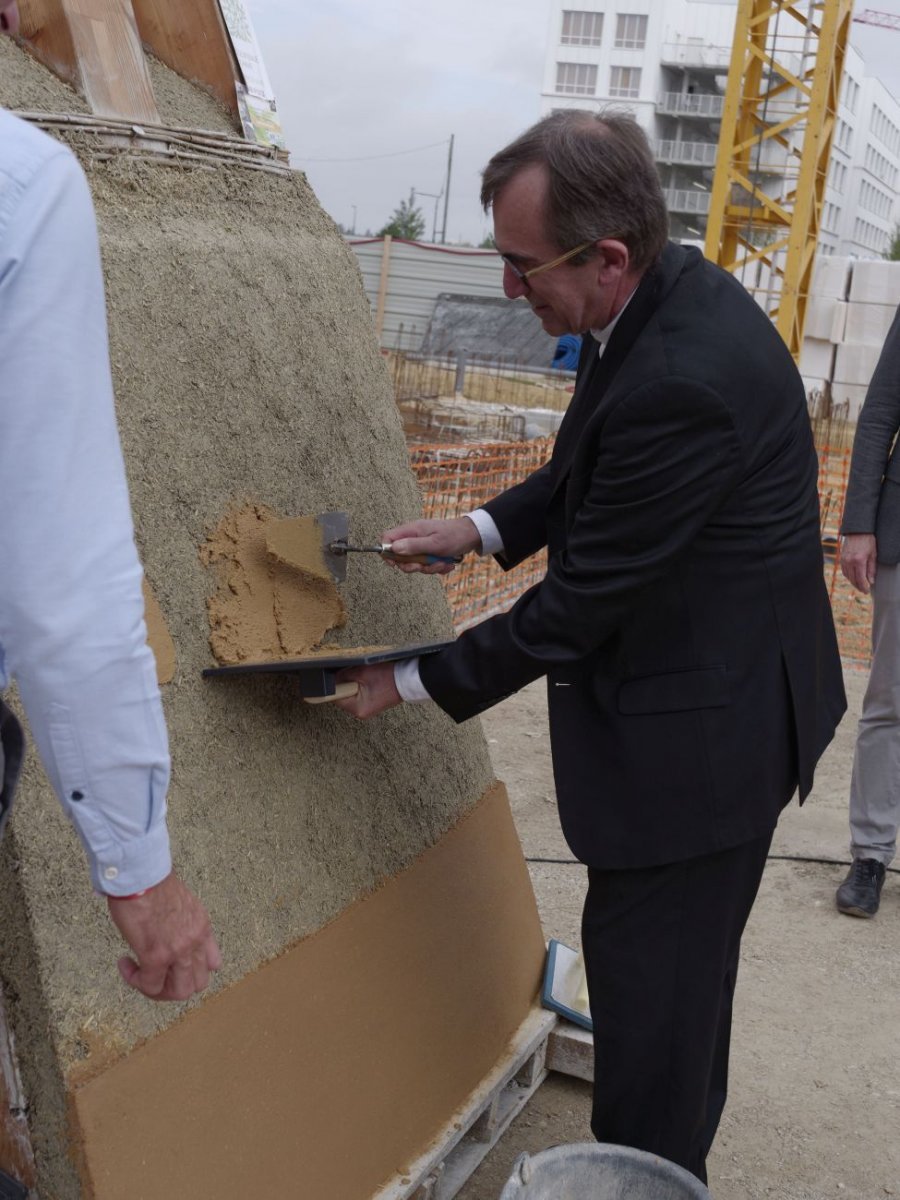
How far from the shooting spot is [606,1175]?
2.23 metres

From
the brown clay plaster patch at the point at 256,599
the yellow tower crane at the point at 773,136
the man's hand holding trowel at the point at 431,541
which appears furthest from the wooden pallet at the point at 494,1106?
the yellow tower crane at the point at 773,136

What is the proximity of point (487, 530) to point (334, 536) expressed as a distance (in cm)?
40

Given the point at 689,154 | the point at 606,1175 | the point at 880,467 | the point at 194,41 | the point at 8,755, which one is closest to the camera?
the point at 8,755

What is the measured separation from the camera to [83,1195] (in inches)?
71.9

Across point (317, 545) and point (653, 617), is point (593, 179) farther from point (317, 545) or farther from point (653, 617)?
point (317, 545)

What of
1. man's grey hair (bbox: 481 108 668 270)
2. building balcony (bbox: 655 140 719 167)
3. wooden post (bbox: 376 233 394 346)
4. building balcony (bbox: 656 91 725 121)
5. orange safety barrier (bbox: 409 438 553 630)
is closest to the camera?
man's grey hair (bbox: 481 108 668 270)

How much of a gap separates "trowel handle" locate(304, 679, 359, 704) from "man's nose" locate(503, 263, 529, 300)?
2.54 feet

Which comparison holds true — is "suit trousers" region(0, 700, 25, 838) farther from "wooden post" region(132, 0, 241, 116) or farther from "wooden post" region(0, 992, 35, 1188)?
"wooden post" region(132, 0, 241, 116)

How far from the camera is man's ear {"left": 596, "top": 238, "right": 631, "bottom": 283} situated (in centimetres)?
216

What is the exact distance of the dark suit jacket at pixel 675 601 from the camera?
2150 mm

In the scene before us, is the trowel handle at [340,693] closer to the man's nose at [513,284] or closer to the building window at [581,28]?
the man's nose at [513,284]

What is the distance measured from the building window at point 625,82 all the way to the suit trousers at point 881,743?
60301 millimetres

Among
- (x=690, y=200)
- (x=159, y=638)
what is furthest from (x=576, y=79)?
(x=159, y=638)

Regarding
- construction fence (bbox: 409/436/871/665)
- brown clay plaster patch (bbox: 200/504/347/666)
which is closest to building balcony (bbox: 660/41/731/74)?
construction fence (bbox: 409/436/871/665)
